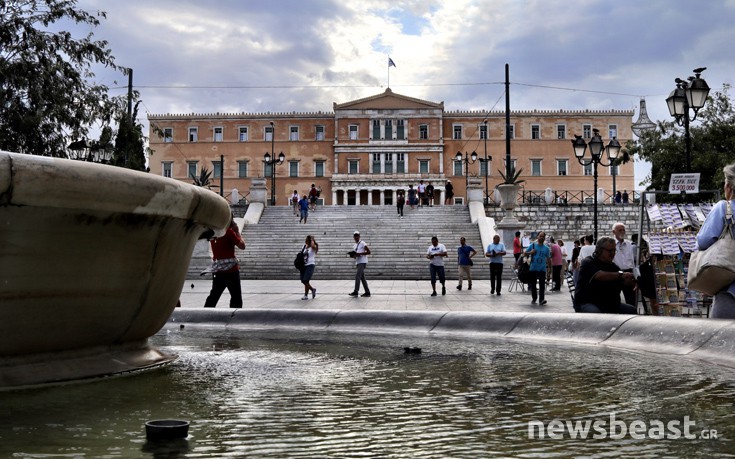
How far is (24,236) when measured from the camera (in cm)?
271

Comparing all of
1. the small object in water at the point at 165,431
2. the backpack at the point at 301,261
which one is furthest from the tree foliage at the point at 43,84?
the small object in water at the point at 165,431

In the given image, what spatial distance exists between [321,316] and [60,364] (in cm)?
301

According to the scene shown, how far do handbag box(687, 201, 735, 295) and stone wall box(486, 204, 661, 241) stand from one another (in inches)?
1094

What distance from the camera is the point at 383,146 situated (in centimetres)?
6050

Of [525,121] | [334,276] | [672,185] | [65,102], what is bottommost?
[334,276]

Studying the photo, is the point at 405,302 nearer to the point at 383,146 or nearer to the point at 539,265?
the point at 539,265

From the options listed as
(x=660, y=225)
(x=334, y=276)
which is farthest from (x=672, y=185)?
(x=334, y=276)

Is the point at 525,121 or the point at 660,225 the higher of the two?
the point at 525,121

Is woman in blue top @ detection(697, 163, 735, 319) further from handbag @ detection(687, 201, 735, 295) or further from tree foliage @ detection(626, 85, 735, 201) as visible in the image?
tree foliage @ detection(626, 85, 735, 201)

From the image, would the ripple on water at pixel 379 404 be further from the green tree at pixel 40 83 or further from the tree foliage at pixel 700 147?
the tree foliage at pixel 700 147

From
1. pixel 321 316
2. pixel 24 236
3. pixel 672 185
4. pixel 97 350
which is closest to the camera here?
pixel 24 236

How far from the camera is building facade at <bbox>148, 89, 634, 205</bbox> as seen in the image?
60.0 meters

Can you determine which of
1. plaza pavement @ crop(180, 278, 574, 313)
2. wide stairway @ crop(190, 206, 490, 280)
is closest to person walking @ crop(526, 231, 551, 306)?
plaza pavement @ crop(180, 278, 574, 313)

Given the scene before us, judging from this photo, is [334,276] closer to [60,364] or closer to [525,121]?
[60,364]
